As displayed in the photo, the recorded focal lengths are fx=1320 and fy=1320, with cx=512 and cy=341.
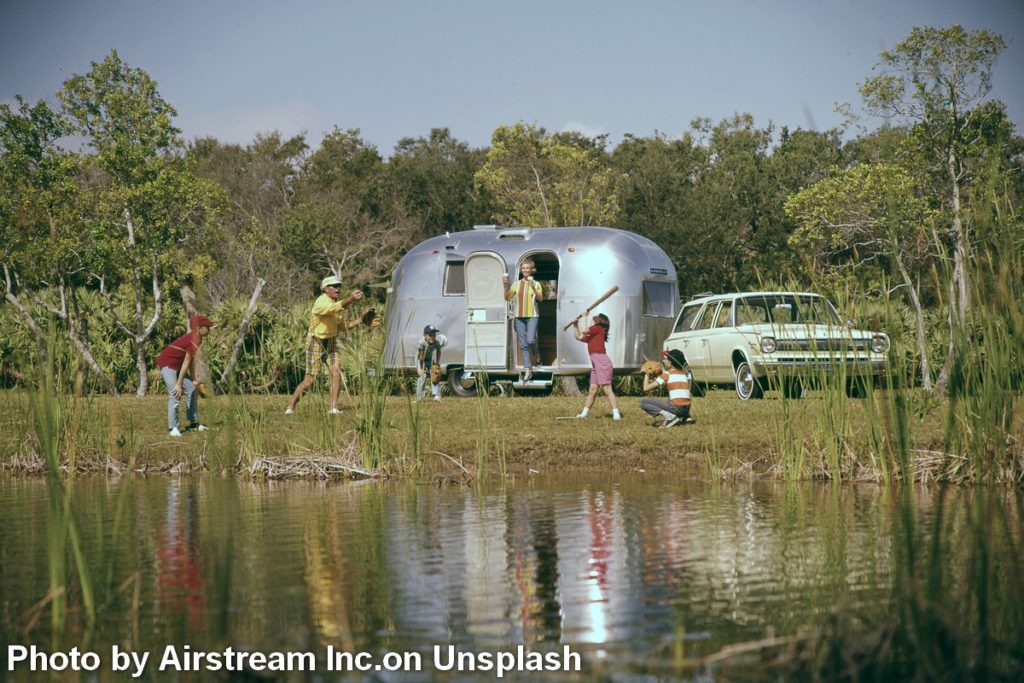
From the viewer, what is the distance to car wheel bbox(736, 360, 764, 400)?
17.8 m

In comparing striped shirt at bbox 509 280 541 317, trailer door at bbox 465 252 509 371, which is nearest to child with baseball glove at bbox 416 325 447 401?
trailer door at bbox 465 252 509 371

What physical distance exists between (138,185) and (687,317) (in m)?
9.05

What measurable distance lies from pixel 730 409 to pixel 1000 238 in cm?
590

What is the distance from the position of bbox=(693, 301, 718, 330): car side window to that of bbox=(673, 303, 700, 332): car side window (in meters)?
0.17

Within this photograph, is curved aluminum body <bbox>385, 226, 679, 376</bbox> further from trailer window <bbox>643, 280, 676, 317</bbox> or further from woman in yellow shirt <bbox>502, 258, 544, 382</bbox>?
woman in yellow shirt <bbox>502, 258, 544, 382</bbox>

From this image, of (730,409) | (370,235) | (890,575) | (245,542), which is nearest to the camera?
(890,575)

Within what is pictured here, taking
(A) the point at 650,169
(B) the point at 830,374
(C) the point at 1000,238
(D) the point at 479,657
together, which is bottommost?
(D) the point at 479,657

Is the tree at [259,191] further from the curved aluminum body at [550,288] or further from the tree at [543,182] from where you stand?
the curved aluminum body at [550,288]

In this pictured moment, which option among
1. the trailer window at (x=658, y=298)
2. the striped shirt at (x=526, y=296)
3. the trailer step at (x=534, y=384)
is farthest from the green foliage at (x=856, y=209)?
the striped shirt at (x=526, y=296)

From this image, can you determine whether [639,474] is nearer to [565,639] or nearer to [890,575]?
[890,575]

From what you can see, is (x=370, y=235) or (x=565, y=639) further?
(x=370, y=235)

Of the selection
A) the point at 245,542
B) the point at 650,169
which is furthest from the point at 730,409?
the point at 650,169

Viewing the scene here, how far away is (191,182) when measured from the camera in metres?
21.6

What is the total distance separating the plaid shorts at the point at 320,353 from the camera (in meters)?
14.8
